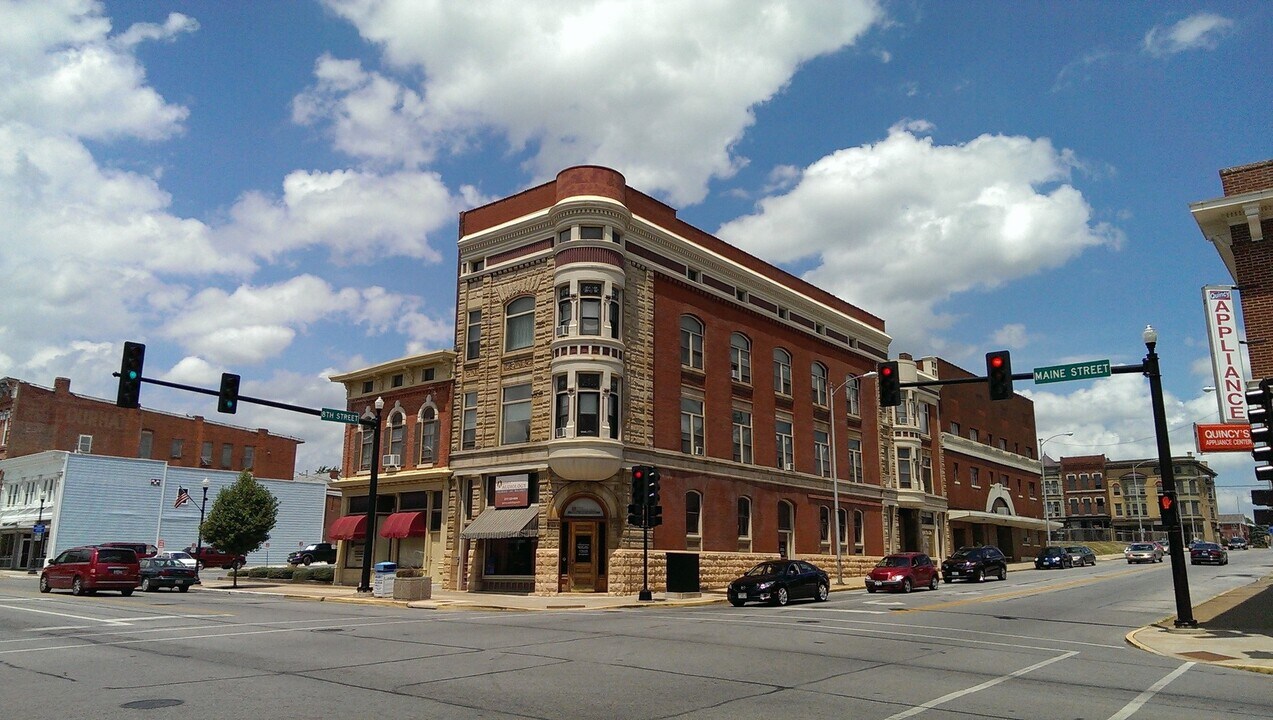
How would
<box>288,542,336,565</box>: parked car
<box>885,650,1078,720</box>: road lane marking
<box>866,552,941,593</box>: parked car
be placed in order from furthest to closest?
1. <box>288,542,336,565</box>: parked car
2. <box>866,552,941,593</box>: parked car
3. <box>885,650,1078,720</box>: road lane marking

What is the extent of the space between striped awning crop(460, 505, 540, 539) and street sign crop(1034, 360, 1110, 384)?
19062mm

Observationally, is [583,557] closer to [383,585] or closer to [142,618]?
[383,585]

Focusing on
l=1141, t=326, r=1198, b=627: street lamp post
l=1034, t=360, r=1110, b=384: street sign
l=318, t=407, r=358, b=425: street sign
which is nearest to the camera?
l=1141, t=326, r=1198, b=627: street lamp post

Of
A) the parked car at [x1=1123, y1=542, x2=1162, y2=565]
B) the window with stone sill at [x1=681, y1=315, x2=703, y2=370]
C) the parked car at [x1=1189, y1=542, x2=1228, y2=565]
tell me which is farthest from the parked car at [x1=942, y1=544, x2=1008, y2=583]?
the parked car at [x1=1123, y1=542, x2=1162, y2=565]

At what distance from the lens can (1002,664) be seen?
14.1m

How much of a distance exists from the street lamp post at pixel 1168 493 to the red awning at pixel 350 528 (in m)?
32.0

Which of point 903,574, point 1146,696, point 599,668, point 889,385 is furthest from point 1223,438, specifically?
point 599,668

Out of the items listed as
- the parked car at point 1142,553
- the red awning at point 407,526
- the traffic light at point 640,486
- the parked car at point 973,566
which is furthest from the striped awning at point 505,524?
the parked car at point 1142,553

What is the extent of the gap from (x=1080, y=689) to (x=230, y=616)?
64.0 feet

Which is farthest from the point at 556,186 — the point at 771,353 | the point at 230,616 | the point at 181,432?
the point at 181,432

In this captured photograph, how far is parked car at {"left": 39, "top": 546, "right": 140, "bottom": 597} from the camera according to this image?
1215 inches

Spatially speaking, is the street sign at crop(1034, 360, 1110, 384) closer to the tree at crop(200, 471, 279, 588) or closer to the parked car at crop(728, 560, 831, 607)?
Result: the parked car at crop(728, 560, 831, 607)

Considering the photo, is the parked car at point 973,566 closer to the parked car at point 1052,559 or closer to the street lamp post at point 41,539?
the parked car at point 1052,559

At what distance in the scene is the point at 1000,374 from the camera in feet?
70.7
